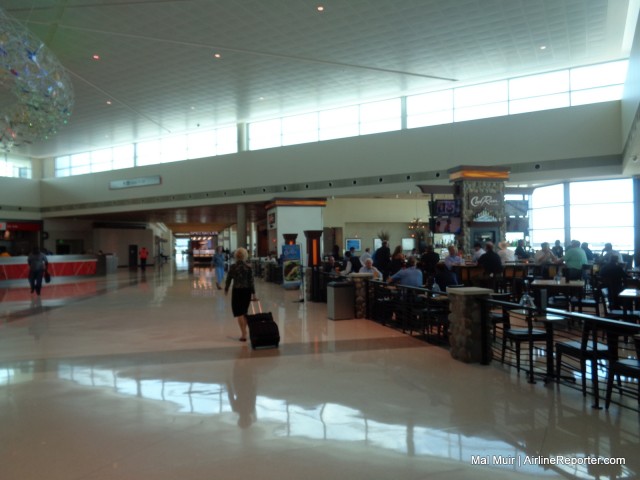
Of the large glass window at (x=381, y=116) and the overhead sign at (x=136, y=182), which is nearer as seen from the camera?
the large glass window at (x=381, y=116)

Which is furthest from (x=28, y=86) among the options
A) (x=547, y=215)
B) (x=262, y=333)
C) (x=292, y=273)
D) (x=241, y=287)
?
(x=547, y=215)

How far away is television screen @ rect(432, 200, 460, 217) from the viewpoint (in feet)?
46.8

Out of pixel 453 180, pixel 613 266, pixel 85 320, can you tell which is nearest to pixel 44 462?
pixel 85 320

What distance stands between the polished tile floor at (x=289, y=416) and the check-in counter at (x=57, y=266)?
14932 millimetres

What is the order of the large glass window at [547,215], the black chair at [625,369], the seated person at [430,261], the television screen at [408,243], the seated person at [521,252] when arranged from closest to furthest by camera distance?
the black chair at [625,369], the seated person at [430,261], the seated person at [521,252], the large glass window at [547,215], the television screen at [408,243]

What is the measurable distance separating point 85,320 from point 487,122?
1619 cm

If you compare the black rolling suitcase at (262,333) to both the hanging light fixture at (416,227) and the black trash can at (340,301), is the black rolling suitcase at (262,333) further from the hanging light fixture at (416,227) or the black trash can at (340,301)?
the hanging light fixture at (416,227)

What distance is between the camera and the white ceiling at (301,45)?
13.0m

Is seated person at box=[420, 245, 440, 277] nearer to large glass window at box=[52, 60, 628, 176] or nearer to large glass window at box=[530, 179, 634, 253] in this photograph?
large glass window at box=[52, 60, 628, 176]

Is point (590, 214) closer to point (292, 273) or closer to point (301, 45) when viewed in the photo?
point (292, 273)

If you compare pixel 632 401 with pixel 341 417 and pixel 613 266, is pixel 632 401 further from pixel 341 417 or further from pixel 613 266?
pixel 613 266

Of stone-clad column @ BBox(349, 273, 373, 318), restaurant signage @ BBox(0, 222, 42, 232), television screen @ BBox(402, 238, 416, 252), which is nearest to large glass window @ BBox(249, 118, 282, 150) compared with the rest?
television screen @ BBox(402, 238, 416, 252)

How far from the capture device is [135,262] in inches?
1558

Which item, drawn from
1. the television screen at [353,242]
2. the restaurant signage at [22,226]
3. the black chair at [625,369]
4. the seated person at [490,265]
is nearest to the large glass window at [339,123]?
the television screen at [353,242]
